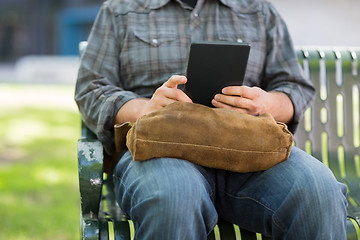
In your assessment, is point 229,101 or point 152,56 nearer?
point 229,101

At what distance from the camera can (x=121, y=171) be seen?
201 centimetres

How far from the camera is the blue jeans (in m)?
1.67

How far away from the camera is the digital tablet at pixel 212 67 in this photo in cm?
182

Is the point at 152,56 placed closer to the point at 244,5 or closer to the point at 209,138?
the point at 244,5

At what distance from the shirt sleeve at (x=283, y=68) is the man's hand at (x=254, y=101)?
7 cm

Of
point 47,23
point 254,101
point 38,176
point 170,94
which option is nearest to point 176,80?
point 170,94

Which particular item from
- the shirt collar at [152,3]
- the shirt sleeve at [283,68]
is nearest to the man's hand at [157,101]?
the shirt collar at [152,3]

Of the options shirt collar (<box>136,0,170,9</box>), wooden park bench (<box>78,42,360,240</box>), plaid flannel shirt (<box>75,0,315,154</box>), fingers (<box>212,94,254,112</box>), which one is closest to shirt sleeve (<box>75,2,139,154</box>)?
plaid flannel shirt (<box>75,0,315,154</box>)

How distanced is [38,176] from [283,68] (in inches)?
108

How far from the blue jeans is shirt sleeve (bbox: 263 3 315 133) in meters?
0.48

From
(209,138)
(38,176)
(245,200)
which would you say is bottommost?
(38,176)

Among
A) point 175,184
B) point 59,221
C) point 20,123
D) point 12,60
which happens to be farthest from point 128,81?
point 12,60

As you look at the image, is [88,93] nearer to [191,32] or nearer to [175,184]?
[191,32]

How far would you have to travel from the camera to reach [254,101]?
206cm
